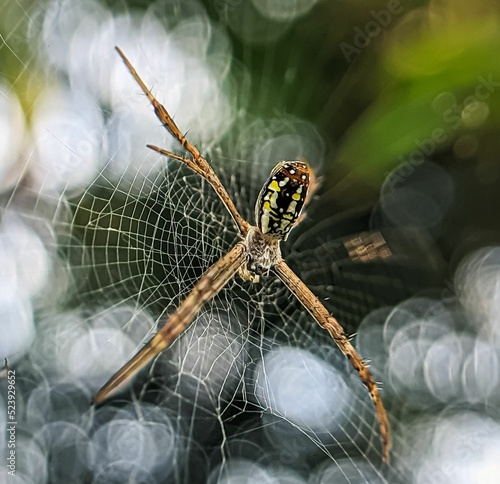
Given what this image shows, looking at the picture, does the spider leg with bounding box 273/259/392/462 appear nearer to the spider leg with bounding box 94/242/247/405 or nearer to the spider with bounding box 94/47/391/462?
the spider with bounding box 94/47/391/462

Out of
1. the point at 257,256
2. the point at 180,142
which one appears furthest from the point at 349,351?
the point at 180,142

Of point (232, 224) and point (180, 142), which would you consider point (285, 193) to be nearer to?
point (180, 142)

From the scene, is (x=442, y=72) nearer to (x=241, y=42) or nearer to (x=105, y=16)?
(x=241, y=42)

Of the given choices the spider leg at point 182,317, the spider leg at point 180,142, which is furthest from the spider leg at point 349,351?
the spider leg at point 180,142

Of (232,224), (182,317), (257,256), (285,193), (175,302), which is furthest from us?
(232,224)

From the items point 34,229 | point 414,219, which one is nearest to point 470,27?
point 414,219

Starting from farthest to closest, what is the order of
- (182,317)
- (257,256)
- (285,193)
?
(257,256) → (285,193) → (182,317)
